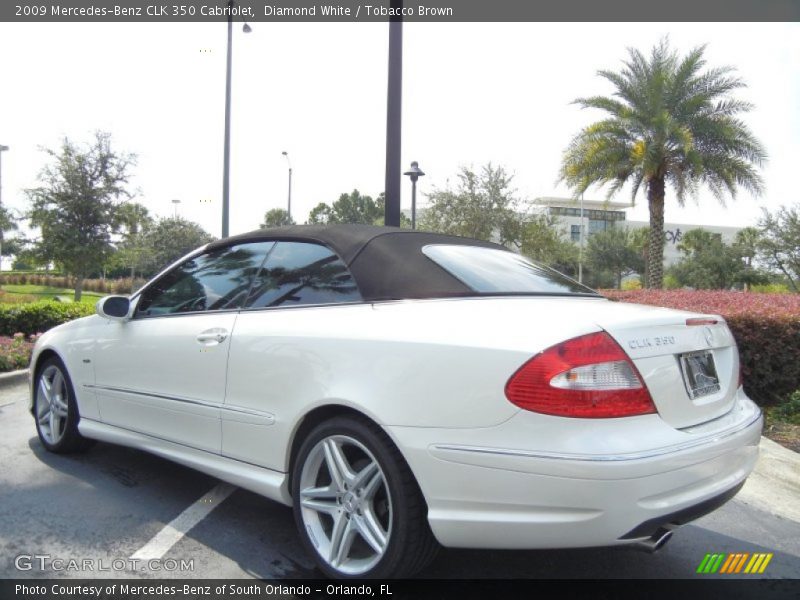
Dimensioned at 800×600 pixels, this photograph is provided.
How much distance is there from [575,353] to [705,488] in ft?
2.47

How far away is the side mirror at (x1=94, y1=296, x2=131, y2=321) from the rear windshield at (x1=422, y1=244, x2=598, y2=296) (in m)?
2.09

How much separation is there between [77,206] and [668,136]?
18021 mm

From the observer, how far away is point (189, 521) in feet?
11.1

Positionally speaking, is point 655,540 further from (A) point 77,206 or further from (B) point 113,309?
(A) point 77,206

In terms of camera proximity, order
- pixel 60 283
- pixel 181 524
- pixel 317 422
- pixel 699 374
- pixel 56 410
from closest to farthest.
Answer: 1. pixel 699 374
2. pixel 317 422
3. pixel 181 524
4. pixel 56 410
5. pixel 60 283

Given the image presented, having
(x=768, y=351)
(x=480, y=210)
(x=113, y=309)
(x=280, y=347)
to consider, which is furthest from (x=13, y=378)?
(x=480, y=210)

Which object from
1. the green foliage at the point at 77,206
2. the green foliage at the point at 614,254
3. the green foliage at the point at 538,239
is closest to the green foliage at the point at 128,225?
the green foliage at the point at 77,206

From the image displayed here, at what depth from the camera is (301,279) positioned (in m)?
3.18

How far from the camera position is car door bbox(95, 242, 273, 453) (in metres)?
3.27

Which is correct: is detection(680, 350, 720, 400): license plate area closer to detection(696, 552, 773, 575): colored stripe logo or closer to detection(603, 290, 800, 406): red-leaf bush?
detection(696, 552, 773, 575): colored stripe logo

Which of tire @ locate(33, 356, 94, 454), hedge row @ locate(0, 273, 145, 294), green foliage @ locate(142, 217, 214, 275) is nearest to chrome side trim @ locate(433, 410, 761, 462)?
tire @ locate(33, 356, 94, 454)

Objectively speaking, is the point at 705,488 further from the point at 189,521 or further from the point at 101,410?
the point at 101,410

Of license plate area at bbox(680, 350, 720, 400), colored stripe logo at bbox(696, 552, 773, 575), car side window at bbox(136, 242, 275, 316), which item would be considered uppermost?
car side window at bbox(136, 242, 275, 316)

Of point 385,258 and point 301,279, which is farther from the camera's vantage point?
point 301,279
